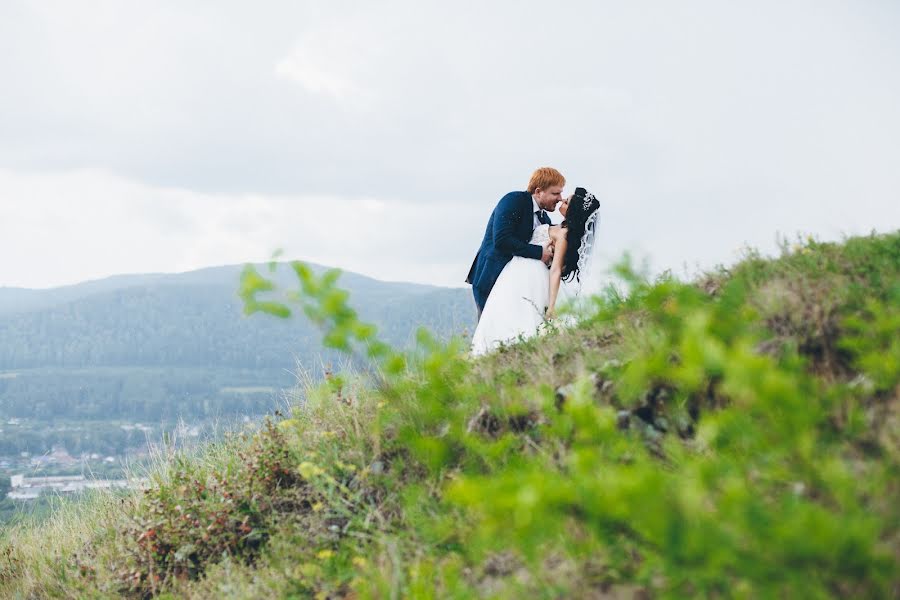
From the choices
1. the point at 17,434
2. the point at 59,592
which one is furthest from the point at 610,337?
the point at 17,434

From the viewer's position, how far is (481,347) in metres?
8.10

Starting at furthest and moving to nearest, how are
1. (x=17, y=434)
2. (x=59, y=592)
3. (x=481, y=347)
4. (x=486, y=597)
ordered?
(x=17, y=434)
(x=481, y=347)
(x=59, y=592)
(x=486, y=597)

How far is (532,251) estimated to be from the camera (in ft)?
28.8

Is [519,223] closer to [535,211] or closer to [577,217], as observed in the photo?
[535,211]

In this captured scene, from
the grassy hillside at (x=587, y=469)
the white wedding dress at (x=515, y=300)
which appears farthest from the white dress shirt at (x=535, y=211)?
the grassy hillside at (x=587, y=469)

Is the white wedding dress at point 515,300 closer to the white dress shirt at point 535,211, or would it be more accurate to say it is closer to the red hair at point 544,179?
the white dress shirt at point 535,211

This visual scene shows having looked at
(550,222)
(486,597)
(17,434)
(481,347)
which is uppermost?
(550,222)

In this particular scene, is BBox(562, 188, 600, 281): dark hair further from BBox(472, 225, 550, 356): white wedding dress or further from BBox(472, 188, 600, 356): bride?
BBox(472, 225, 550, 356): white wedding dress

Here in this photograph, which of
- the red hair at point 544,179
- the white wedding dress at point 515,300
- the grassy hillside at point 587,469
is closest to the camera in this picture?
the grassy hillside at point 587,469

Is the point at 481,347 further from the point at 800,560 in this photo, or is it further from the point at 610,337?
the point at 800,560

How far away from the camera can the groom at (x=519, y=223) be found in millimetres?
8805

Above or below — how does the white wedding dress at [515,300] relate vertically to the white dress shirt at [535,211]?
below

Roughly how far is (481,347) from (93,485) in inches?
187

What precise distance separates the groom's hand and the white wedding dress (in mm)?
69
